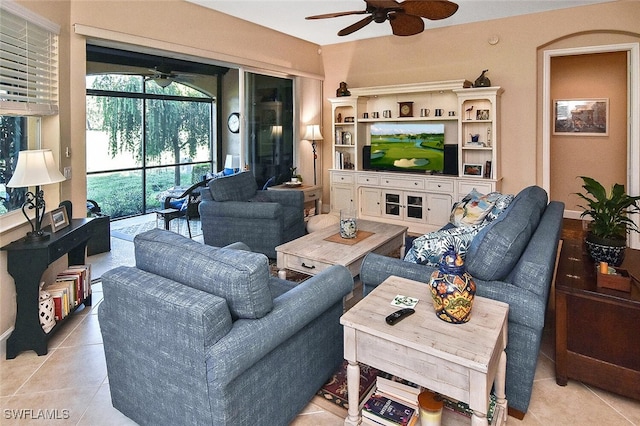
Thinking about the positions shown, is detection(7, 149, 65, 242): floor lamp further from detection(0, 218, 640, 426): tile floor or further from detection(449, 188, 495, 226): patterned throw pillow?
detection(449, 188, 495, 226): patterned throw pillow

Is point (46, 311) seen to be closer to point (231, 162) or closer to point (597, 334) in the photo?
point (597, 334)

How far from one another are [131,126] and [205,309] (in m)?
7.20

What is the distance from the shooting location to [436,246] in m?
2.37

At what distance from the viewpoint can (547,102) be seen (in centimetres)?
529

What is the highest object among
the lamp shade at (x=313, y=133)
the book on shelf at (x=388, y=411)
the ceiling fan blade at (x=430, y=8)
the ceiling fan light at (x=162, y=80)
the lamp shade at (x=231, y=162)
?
the ceiling fan light at (x=162, y=80)

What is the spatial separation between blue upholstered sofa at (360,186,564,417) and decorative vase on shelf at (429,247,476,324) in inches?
11.4

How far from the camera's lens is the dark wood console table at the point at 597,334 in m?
2.07

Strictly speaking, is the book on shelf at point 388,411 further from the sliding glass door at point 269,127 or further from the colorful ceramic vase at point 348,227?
the sliding glass door at point 269,127

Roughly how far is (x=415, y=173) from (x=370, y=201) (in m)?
0.83

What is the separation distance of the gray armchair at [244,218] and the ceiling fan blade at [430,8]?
232 centimetres

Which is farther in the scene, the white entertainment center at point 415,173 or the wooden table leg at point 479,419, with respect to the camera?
the white entertainment center at point 415,173

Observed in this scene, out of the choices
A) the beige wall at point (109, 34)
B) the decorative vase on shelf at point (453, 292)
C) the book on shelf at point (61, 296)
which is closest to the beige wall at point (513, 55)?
the beige wall at point (109, 34)

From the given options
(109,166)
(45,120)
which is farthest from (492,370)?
(109,166)

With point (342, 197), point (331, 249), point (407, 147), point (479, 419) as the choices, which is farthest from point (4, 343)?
point (407, 147)
